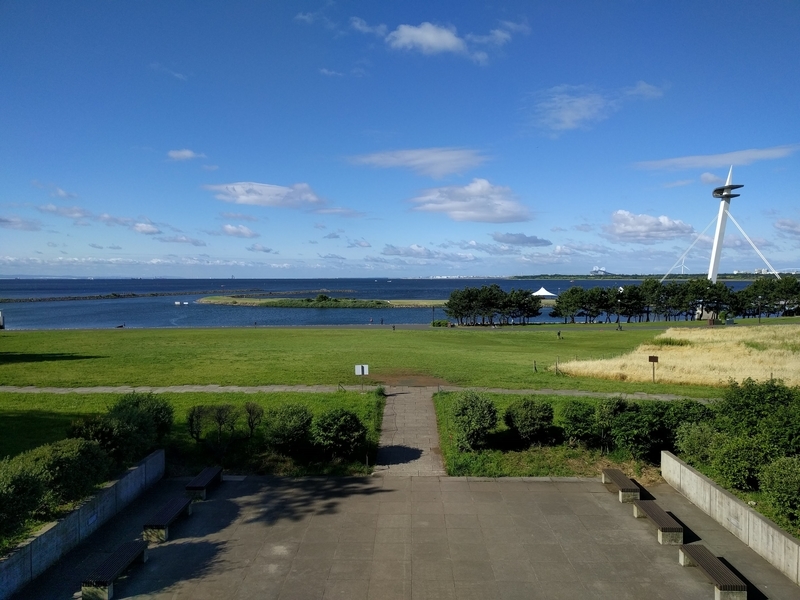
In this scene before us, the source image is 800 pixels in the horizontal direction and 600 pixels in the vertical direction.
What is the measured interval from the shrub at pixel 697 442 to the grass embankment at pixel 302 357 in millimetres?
8792

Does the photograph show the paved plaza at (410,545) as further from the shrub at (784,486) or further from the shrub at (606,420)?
the shrub at (606,420)

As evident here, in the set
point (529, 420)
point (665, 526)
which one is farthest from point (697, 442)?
point (665, 526)

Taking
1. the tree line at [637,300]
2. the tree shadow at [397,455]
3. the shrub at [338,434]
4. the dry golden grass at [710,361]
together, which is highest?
the tree line at [637,300]

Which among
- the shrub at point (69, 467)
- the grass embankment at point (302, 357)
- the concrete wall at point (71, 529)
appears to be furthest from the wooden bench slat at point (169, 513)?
the grass embankment at point (302, 357)

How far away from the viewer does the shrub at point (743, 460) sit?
1120 cm

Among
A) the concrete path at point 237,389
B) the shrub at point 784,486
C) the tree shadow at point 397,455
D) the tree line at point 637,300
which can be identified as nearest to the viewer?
the shrub at point 784,486

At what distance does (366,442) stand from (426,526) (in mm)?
4534

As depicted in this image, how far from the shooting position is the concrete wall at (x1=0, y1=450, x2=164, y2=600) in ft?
26.2

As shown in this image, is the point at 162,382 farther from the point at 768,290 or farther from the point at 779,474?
the point at 768,290

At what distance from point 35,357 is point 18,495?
94.9 feet

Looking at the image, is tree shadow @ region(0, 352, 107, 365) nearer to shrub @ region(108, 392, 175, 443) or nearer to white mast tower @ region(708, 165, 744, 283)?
shrub @ region(108, 392, 175, 443)

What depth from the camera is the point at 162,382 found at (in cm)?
2405

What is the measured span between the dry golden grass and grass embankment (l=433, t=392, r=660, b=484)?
12.4m

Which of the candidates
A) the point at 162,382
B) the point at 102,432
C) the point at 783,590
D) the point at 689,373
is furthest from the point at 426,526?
the point at 689,373
